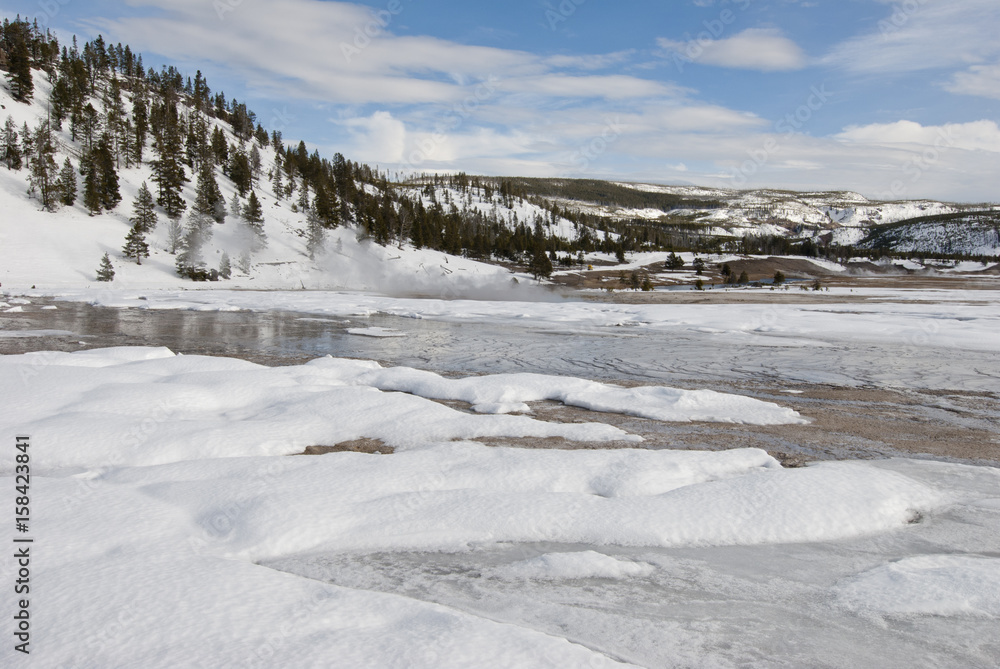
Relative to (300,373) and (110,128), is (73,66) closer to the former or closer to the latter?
(110,128)

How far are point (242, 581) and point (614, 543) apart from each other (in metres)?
2.71

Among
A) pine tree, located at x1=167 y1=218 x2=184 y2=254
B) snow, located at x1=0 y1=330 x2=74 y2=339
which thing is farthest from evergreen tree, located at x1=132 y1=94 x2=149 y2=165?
snow, located at x1=0 y1=330 x2=74 y2=339

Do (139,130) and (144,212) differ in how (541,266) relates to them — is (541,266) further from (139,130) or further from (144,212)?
(139,130)

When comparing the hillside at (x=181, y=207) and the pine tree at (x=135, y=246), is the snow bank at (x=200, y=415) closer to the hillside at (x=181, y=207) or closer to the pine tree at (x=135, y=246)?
the hillside at (x=181, y=207)

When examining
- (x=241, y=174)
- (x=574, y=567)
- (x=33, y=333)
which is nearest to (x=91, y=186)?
(x=241, y=174)

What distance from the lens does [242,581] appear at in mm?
3488

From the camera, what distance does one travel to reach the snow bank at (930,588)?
143 inches

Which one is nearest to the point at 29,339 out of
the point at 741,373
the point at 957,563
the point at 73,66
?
the point at 741,373

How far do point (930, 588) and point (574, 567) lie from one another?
240cm

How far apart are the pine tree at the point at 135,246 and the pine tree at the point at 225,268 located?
6.35 meters

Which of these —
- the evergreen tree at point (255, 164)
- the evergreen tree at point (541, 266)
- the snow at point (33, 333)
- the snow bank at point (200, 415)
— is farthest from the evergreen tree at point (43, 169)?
the snow bank at point (200, 415)

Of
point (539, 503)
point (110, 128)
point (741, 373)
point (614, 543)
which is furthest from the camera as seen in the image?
point (110, 128)

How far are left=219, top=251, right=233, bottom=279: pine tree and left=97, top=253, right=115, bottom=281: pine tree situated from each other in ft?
27.8

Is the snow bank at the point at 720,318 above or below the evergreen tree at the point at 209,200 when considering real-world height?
below
